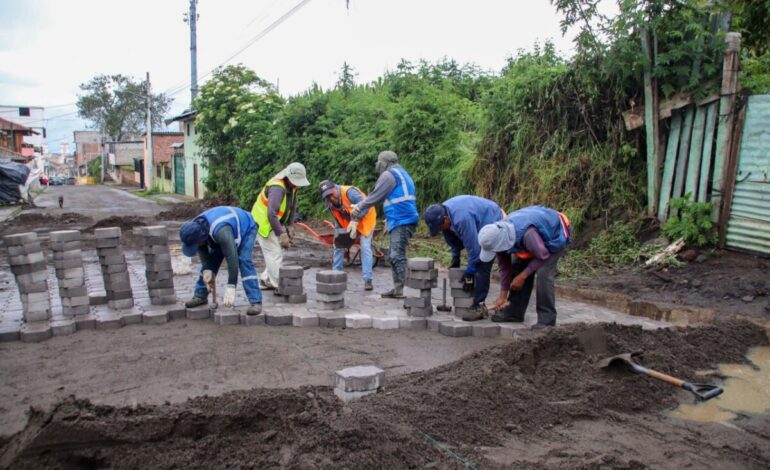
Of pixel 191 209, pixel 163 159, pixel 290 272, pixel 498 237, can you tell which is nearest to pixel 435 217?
pixel 498 237

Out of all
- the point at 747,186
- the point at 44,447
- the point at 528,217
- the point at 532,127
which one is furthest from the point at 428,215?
the point at 532,127

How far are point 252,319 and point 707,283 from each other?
528cm

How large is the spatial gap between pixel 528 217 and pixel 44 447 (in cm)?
431

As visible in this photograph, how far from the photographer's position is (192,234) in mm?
6027

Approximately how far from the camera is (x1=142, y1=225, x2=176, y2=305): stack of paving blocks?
6656mm

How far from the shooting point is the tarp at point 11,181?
23.5 m

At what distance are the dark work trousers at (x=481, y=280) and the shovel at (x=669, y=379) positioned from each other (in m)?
1.66

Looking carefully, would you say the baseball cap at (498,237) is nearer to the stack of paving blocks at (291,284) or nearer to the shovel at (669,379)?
the shovel at (669,379)

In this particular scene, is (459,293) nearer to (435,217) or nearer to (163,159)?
(435,217)

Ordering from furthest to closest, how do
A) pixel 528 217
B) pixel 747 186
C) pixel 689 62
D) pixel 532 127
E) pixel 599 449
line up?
pixel 532 127
pixel 689 62
pixel 747 186
pixel 528 217
pixel 599 449

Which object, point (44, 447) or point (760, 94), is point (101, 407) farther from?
point (760, 94)

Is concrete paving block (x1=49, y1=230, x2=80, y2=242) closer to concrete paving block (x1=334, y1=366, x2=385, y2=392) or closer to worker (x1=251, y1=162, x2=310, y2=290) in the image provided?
worker (x1=251, y1=162, x2=310, y2=290)

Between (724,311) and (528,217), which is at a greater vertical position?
(528,217)

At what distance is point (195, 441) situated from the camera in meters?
3.42
